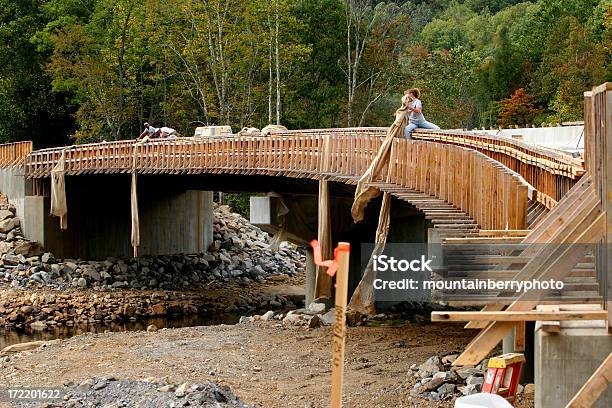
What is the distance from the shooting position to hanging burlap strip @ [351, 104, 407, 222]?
987 inches

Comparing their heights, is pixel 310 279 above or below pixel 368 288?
below

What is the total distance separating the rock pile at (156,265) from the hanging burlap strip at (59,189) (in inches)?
87.6

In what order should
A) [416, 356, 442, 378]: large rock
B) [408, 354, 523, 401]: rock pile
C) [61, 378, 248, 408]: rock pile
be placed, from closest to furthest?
[408, 354, 523, 401]: rock pile → [61, 378, 248, 408]: rock pile → [416, 356, 442, 378]: large rock

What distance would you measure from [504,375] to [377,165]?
11.7 meters

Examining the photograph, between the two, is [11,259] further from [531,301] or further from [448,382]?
[531,301]

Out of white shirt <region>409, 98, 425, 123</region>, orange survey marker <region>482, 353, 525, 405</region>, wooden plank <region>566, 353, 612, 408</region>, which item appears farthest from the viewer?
white shirt <region>409, 98, 425, 123</region>

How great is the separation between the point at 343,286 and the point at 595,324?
4.62 m

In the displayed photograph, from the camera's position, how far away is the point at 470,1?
128875mm

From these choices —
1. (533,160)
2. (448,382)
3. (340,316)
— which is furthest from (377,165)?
(340,316)

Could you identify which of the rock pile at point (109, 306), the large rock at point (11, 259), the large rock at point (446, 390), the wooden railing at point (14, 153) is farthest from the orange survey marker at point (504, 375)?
the wooden railing at point (14, 153)

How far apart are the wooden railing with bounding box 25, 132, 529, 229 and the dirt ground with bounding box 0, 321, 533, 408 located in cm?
324

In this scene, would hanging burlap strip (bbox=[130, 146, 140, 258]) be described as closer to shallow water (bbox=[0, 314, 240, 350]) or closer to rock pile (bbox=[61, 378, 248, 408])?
shallow water (bbox=[0, 314, 240, 350])

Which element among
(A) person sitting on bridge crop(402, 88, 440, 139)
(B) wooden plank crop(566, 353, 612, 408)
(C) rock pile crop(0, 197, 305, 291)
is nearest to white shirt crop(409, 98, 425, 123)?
(A) person sitting on bridge crop(402, 88, 440, 139)

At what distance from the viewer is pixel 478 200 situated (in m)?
18.9
